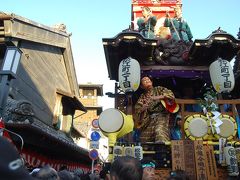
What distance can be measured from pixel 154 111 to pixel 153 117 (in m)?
0.19

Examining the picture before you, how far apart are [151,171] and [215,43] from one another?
6.48 m

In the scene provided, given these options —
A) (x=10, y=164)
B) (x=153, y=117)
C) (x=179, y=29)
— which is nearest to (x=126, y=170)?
(x=10, y=164)

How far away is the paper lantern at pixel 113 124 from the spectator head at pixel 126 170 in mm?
4957

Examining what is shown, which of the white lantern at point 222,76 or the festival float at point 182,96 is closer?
the festival float at point 182,96

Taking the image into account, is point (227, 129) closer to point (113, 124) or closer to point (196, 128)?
point (196, 128)

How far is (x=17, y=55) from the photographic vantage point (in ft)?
17.0

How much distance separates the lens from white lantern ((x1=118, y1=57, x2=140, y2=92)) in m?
8.65

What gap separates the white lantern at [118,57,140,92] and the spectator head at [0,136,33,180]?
25.0 feet

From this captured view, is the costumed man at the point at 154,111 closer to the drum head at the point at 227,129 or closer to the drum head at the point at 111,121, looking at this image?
the drum head at the point at 111,121

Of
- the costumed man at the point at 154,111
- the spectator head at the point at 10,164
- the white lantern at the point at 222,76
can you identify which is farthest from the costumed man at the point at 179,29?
the spectator head at the point at 10,164

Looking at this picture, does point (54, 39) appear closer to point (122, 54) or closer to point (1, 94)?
point (122, 54)

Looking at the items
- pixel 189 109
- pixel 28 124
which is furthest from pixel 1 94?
pixel 189 109

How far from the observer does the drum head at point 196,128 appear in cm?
743

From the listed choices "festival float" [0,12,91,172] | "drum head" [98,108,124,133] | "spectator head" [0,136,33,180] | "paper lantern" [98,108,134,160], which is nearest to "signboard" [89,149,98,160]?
"festival float" [0,12,91,172]
